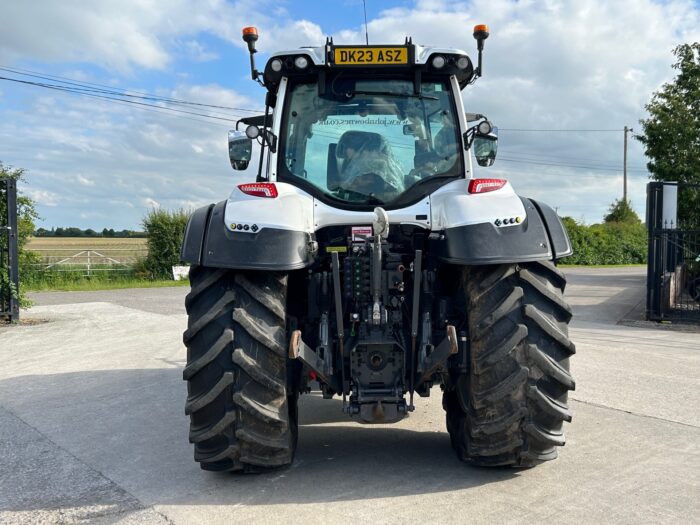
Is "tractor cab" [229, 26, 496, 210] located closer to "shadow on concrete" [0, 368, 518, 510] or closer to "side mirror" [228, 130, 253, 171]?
"side mirror" [228, 130, 253, 171]

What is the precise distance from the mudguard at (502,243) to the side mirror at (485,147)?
101cm

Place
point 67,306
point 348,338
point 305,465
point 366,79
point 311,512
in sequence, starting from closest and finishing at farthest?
1. point 311,512
2. point 348,338
3. point 305,465
4. point 366,79
5. point 67,306

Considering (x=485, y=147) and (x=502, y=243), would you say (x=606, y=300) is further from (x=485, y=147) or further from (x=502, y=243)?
(x=502, y=243)

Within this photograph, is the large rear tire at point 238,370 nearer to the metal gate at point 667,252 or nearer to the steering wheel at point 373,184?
the steering wheel at point 373,184

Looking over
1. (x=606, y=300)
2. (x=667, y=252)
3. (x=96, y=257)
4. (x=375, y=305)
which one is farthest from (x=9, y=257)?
(x=96, y=257)

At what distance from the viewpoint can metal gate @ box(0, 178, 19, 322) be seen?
41.1 ft

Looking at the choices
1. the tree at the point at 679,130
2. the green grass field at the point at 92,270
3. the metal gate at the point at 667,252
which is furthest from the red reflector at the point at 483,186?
the green grass field at the point at 92,270

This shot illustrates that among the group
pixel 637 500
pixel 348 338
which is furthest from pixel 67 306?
pixel 637 500

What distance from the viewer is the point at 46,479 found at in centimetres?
418

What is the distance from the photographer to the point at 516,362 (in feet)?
11.9

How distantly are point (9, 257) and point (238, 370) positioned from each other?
1075 centimetres

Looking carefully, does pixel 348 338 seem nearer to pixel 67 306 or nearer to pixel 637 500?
pixel 637 500

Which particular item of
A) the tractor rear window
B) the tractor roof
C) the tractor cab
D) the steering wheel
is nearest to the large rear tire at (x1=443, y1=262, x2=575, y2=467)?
the steering wheel

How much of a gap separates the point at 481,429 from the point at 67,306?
14.0 metres
